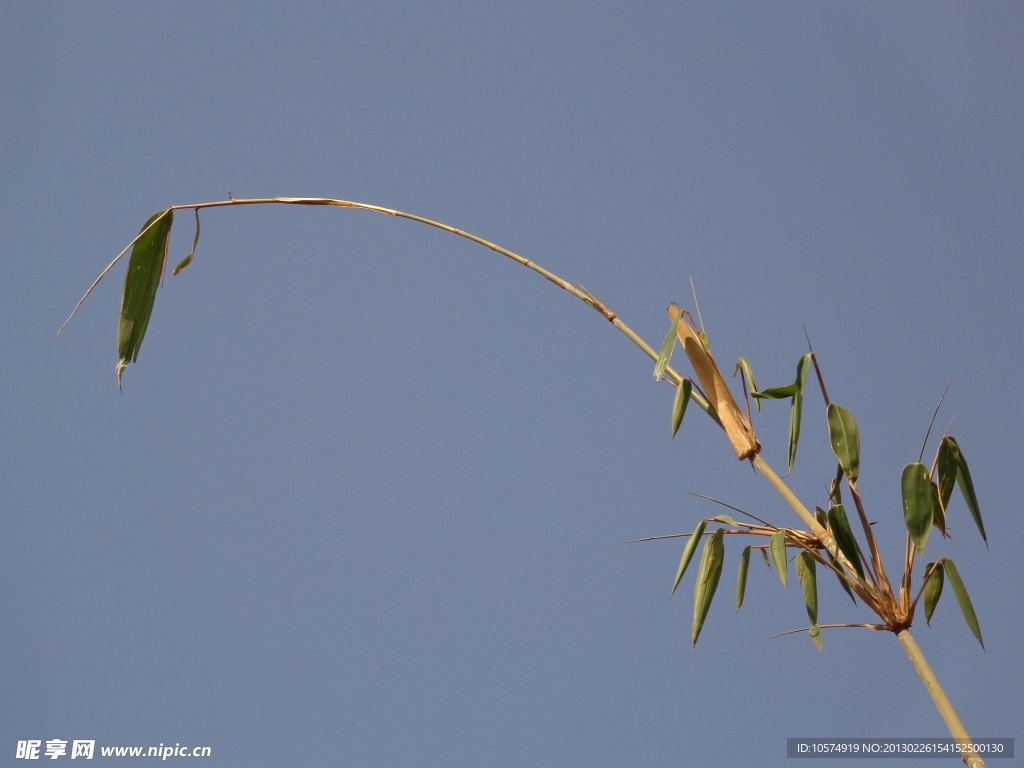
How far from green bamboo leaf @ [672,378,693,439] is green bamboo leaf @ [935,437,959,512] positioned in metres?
0.43

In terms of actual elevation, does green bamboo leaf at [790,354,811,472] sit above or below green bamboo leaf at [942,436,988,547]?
above

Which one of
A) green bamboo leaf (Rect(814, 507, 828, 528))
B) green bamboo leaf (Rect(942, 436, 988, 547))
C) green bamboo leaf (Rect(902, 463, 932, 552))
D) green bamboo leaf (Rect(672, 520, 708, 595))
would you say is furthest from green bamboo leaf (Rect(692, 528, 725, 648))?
green bamboo leaf (Rect(942, 436, 988, 547))

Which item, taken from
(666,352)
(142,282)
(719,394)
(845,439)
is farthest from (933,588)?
(142,282)

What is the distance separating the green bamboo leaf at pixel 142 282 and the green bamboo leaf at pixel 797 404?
111 cm

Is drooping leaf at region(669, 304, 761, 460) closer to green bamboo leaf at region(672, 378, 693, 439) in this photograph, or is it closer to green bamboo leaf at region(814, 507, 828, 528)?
green bamboo leaf at region(672, 378, 693, 439)

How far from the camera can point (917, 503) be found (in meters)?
1.22

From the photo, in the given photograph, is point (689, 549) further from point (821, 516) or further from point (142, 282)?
point (142, 282)

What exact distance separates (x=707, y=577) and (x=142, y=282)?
109 cm

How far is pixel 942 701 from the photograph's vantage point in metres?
1.14

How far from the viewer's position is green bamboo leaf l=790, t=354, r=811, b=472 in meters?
1.33

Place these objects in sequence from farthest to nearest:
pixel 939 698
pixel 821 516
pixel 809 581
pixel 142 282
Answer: pixel 809 581
pixel 142 282
pixel 821 516
pixel 939 698

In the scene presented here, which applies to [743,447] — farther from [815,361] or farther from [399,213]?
[399,213]

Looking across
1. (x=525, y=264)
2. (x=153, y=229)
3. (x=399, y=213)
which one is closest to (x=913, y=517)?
(x=525, y=264)

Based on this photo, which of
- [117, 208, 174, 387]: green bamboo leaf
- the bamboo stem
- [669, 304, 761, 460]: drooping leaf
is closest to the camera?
the bamboo stem
